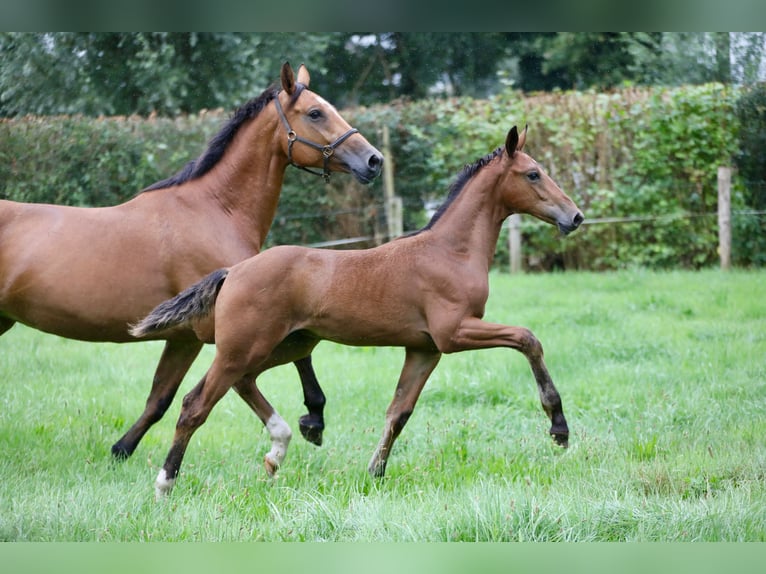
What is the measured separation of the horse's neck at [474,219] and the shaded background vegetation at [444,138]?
6.86 meters

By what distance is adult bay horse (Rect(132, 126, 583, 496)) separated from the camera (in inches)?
185

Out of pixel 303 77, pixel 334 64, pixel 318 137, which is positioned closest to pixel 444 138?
pixel 334 64

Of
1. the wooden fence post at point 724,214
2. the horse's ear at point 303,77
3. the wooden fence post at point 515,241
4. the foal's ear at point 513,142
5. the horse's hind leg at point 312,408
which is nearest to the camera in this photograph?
the foal's ear at point 513,142

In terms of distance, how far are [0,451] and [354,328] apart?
2.60m

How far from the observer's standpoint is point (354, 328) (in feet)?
15.7

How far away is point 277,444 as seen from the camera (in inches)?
203

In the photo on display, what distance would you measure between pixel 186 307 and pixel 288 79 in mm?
1560

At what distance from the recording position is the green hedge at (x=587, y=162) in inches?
476

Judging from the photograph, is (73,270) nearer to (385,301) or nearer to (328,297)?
(328,297)

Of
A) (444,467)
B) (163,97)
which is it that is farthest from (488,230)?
(163,97)

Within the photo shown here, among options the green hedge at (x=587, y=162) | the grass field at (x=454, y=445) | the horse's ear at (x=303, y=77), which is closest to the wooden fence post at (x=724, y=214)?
the green hedge at (x=587, y=162)

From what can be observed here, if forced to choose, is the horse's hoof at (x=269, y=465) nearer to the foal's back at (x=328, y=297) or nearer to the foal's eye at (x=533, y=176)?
the foal's back at (x=328, y=297)

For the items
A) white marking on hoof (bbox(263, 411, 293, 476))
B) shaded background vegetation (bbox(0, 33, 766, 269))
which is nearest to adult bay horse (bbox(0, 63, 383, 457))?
white marking on hoof (bbox(263, 411, 293, 476))
